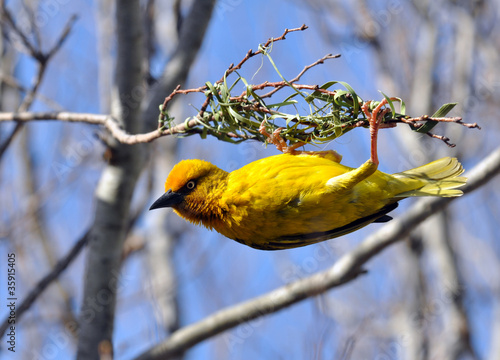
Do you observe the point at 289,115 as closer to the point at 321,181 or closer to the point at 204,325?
the point at 321,181

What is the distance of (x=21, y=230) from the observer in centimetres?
554

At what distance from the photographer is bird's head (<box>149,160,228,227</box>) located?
3127mm

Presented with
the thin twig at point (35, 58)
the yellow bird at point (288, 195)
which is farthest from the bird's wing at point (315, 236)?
the thin twig at point (35, 58)

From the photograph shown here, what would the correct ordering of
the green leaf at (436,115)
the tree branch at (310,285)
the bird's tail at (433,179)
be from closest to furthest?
the green leaf at (436,115) → the bird's tail at (433,179) → the tree branch at (310,285)

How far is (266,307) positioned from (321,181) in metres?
1.16

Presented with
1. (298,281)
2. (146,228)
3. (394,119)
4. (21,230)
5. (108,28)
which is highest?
(108,28)

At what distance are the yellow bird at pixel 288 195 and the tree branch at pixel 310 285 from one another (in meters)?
0.33

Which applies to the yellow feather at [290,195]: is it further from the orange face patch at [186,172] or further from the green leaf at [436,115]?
the green leaf at [436,115]

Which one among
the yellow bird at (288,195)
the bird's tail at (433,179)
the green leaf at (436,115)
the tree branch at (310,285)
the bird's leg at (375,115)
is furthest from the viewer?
the tree branch at (310,285)

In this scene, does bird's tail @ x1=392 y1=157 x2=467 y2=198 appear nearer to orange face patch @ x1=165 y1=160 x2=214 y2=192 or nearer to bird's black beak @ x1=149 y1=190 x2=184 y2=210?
orange face patch @ x1=165 y1=160 x2=214 y2=192

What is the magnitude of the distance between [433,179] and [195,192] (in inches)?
61.0

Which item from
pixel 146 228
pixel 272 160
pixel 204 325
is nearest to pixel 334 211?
pixel 272 160

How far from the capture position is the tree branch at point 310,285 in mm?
3596

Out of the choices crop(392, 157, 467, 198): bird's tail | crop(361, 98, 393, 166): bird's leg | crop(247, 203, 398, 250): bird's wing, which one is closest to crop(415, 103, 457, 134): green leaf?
crop(361, 98, 393, 166): bird's leg
